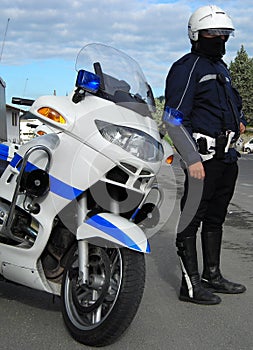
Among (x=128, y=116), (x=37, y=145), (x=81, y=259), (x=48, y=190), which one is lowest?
(x=81, y=259)

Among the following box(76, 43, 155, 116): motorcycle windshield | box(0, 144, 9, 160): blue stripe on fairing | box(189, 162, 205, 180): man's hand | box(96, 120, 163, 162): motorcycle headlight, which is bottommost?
box(189, 162, 205, 180): man's hand

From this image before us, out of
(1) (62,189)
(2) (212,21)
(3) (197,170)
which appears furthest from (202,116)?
(1) (62,189)

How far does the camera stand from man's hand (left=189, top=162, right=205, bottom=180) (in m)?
4.51

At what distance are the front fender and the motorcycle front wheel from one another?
90 millimetres

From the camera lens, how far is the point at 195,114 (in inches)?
187

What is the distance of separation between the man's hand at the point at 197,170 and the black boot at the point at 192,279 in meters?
0.53

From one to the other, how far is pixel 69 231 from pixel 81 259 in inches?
9.4

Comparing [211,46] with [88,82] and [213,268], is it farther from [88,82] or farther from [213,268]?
[213,268]

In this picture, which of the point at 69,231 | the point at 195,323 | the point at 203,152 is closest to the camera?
the point at 69,231

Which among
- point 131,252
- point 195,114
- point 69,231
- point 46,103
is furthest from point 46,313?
point 195,114

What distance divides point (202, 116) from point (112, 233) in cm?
152

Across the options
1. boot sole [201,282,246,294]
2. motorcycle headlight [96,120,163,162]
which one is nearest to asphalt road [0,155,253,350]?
boot sole [201,282,246,294]

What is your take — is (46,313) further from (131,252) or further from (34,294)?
(131,252)

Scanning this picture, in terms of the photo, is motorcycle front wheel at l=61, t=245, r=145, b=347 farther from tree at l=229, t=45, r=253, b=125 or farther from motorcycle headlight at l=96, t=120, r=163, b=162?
tree at l=229, t=45, r=253, b=125
